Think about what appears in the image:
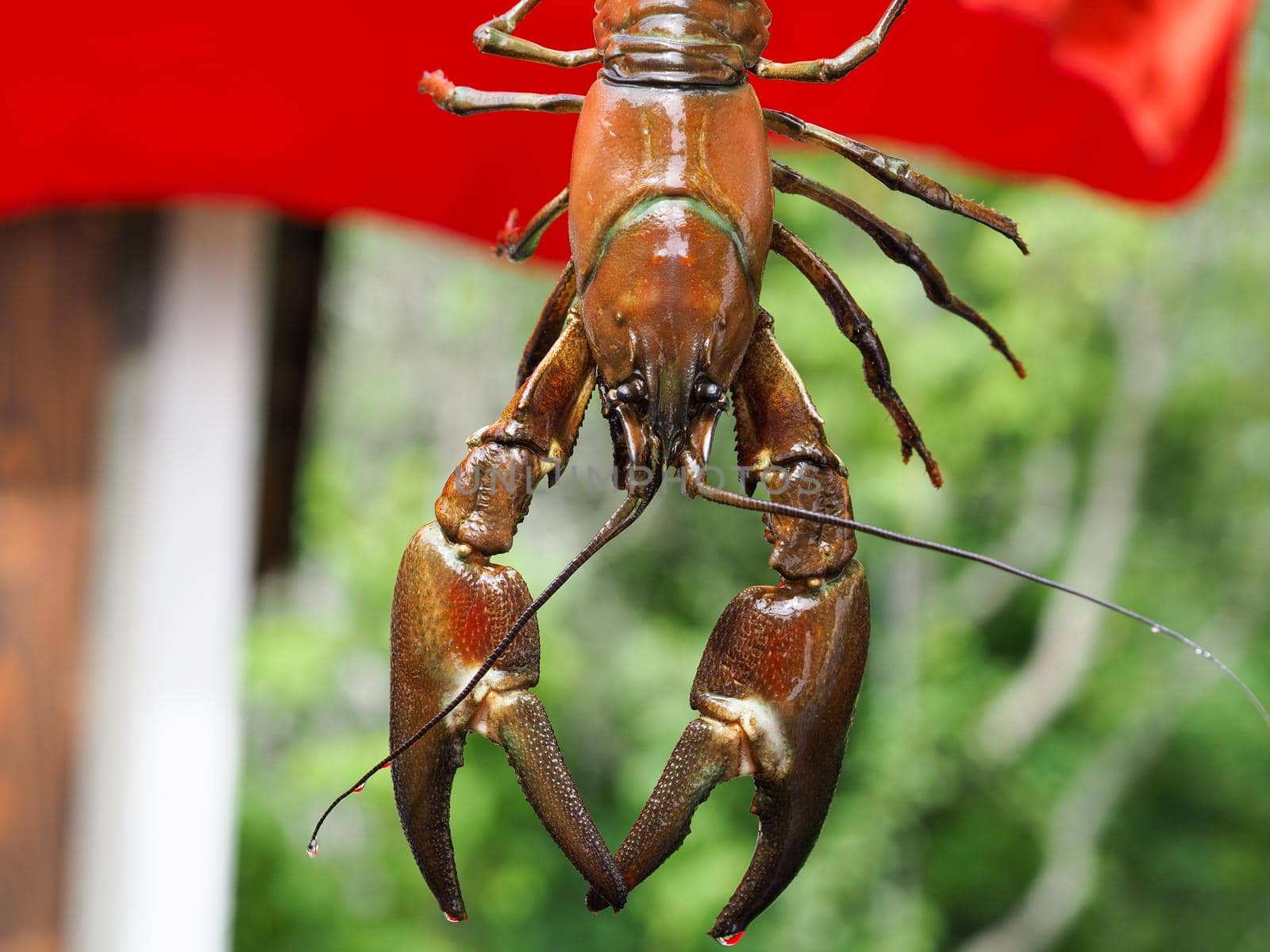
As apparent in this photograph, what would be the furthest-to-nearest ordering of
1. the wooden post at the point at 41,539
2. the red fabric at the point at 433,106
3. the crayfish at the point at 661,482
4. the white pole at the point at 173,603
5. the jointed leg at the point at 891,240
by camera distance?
the white pole at the point at 173,603 → the wooden post at the point at 41,539 → the red fabric at the point at 433,106 → the jointed leg at the point at 891,240 → the crayfish at the point at 661,482

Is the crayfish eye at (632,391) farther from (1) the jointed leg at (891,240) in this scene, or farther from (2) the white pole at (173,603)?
(2) the white pole at (173,603)

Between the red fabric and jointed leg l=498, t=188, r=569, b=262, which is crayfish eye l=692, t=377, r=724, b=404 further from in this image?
the red fabric

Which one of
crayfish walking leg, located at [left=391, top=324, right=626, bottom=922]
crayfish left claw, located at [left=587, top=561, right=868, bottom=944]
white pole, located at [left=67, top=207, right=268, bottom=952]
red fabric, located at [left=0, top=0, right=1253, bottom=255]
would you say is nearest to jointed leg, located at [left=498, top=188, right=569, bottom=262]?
crayfish walking leg, located at [left=391, top=324, right=626, bottom=922]

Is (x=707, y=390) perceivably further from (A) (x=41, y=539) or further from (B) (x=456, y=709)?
(A) (x=41, y=539)

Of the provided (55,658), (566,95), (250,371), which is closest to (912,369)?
(250,371)

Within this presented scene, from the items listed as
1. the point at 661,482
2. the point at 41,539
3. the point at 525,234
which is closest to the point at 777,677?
the point at 661,482

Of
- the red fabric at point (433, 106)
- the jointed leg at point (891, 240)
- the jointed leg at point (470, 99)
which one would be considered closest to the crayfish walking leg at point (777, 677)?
the jointed leg at point (891, 240)

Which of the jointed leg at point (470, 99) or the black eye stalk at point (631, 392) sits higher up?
the jointed leg at point (470, 99)
